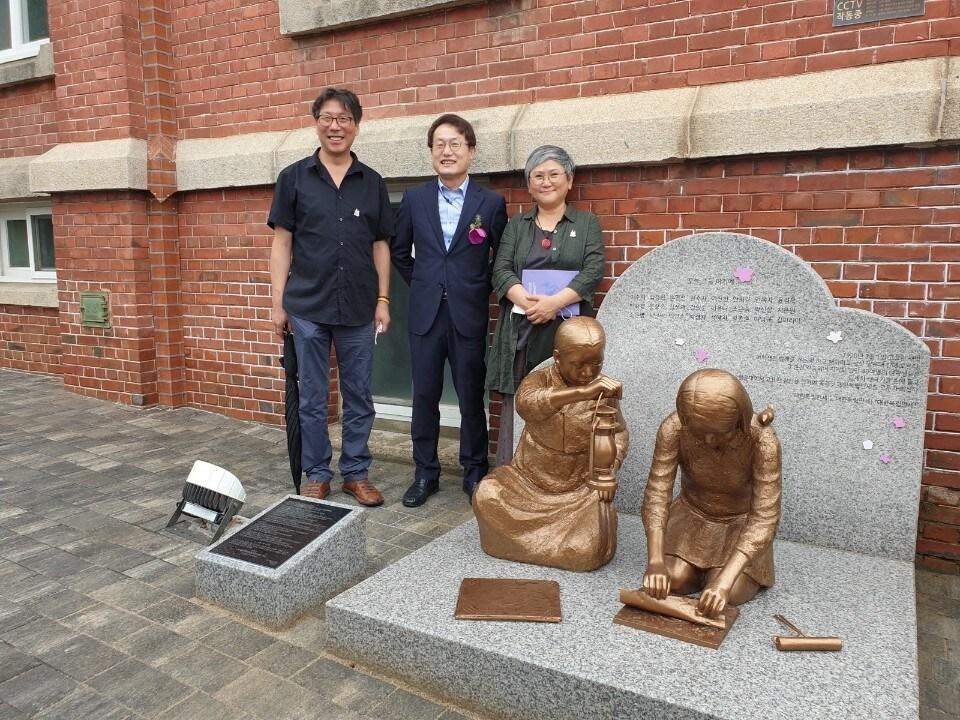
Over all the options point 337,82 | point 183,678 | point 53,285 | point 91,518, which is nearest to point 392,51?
point 337,82

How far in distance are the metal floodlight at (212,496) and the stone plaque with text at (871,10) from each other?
3.91 meters

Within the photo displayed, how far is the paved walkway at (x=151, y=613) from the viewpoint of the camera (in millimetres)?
2633

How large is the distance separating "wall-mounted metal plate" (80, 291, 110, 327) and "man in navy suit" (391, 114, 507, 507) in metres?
3.57

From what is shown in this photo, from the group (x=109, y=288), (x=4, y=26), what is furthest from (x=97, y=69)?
(x=4, y=26)

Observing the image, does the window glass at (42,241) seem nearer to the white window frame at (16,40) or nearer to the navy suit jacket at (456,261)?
the white window frame at (16,40)

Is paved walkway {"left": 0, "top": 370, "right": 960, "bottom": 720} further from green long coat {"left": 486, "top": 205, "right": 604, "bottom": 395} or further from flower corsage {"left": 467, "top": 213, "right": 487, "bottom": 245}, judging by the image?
flower corsage {"left": 467, "top": 213, "right": 487, "bottom": 245}

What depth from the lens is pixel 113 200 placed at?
6621 millimetres

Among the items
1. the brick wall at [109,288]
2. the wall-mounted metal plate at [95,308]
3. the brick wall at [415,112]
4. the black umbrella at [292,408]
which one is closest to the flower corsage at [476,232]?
the brick wall at [415,112]

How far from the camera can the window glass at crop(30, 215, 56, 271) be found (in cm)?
822

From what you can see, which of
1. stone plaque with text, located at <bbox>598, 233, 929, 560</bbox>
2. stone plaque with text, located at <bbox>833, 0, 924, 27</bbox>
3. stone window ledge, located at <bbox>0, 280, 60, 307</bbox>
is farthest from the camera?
stone window ledge, located at <bbox>0, 280, 60, 307</bbox>

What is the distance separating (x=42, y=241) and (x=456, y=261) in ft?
20.0

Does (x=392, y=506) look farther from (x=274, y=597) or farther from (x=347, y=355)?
(x=274, y=597)

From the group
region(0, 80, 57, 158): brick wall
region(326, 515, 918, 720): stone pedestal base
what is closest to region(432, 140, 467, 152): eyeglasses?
region(326, 515, 918, 720): stone pedestal base

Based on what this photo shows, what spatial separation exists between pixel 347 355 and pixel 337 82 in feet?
7.77
